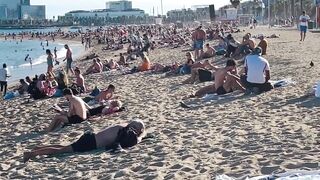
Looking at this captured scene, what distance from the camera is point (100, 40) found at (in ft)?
194

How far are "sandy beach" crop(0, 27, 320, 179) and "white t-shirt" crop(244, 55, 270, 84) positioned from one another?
14.4 inches

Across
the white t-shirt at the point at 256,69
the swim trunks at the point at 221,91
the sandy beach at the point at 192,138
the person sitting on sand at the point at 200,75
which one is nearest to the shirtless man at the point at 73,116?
the sandy beach at the point at 192,138

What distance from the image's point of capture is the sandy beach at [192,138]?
569cm

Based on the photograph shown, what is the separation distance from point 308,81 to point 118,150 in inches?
220

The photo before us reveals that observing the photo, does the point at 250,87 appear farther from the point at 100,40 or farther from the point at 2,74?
the point at 100,40

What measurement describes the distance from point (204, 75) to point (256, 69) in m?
3.12

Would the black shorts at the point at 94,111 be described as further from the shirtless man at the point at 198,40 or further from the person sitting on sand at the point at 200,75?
the shirtless man at the point at 198,40

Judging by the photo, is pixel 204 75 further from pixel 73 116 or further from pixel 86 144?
pixel 86 144

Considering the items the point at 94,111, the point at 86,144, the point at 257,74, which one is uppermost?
the point at 257,74

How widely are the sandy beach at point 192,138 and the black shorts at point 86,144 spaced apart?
100 millimetres

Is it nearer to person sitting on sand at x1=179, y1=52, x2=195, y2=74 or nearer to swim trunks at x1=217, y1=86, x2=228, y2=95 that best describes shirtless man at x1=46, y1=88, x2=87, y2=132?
swim trunks at x1=217, y1=86, x2=228, y2=95

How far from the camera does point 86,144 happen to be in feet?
23.1

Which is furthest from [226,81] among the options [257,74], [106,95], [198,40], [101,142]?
[198,40]

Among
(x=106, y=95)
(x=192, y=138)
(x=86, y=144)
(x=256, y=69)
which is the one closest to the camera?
(x=86, y=144)
